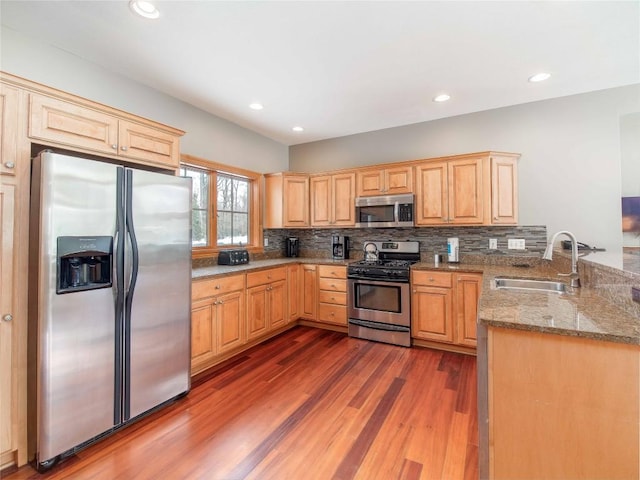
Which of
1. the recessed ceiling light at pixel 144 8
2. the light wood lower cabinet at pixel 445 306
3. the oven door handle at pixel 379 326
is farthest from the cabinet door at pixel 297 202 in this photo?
the recessed ceiling light at pixel 144 8

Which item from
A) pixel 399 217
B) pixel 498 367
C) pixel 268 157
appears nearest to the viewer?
pixel 498 367

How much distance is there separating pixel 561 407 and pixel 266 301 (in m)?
2.68

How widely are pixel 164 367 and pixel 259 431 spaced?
0.82m

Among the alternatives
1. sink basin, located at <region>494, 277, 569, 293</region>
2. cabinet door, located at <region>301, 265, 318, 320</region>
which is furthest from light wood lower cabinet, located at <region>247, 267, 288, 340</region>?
sink basin, located at <region>494, 277, 569, 293</region>

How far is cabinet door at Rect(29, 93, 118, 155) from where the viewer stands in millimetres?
1646

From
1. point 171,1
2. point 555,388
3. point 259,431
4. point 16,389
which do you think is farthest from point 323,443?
point 171,1

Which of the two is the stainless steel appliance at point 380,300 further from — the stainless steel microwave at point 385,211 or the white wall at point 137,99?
the white wall at point 137,99

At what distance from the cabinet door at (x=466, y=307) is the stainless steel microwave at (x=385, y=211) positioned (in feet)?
2.88

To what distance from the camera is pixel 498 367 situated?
1234 millimetres

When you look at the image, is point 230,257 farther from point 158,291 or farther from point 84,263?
point 84,263

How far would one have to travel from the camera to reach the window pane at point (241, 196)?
3.89 meters

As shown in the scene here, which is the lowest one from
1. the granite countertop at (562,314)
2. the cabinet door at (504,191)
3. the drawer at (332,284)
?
the drawer at (332,284)

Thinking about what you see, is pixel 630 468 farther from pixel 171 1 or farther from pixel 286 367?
pixel 171 1

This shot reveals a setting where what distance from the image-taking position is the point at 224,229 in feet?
12.1
